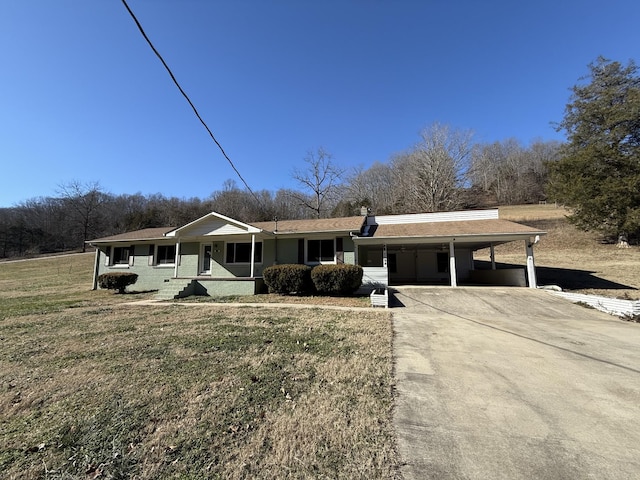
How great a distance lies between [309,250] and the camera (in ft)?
49.5

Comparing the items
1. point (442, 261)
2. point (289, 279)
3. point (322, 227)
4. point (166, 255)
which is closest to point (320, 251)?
point (322, 227)

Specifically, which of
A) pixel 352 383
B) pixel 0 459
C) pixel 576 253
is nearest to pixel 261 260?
pixel 352 383

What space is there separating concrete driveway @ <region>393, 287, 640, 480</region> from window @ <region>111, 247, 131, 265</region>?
18322 millimetres

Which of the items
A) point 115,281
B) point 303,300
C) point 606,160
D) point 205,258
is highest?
point 606,160

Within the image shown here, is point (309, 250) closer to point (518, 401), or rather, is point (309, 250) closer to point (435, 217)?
point (435, 217)

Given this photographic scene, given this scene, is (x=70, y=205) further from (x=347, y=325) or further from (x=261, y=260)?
(x=347, y=325)

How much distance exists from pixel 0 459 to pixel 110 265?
1961 cm

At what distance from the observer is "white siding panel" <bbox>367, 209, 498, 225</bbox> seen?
16.3 metres

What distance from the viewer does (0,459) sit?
2383 mm

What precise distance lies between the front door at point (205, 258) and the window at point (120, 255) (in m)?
5.91

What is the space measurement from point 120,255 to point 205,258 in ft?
22.7

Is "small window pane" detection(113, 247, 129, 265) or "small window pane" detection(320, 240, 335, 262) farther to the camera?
"small window pane" detection(113, 247, 129, 265)

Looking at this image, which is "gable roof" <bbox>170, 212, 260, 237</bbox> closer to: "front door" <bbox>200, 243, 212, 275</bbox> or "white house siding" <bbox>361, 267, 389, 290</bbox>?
"front door" <bbox>200, 243, 212, 275</bbox>

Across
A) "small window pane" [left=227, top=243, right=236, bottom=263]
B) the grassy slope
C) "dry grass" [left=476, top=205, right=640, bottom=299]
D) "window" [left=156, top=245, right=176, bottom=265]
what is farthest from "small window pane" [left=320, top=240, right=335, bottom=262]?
"dry grass" [left=476, top=205, right=640, bottom=299]
